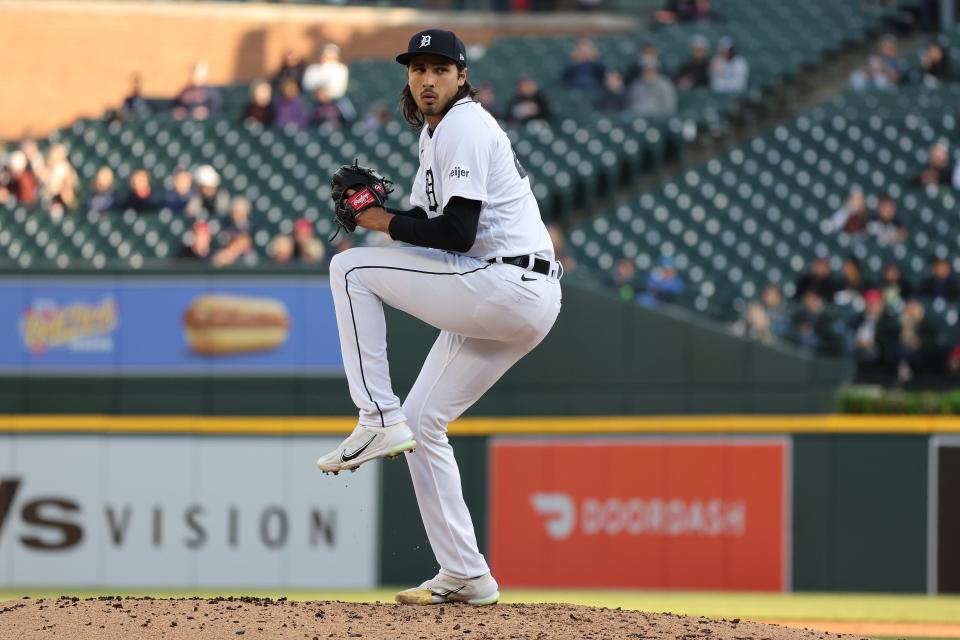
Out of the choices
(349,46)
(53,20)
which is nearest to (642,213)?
(349,46)

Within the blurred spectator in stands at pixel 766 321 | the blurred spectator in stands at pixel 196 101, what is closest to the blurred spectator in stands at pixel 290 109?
the blurred spectator in stands at pixel 196 101

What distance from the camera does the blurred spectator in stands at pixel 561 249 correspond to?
12.5 m

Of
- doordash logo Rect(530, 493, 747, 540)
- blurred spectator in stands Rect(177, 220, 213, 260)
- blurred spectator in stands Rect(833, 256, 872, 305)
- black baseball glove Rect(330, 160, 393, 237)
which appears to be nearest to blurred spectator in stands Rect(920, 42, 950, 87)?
blurred spectator in stands Rect(833, 256, 872, 305)

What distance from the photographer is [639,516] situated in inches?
480

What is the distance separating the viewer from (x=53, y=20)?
20.7 m

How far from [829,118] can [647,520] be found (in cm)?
637

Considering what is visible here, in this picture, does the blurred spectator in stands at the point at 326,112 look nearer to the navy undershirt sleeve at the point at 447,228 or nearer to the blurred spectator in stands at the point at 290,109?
the blurred spectator in stands at the point at 290,109

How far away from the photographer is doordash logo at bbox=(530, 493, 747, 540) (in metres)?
12.1

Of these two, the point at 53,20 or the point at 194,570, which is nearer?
the point at 194,570

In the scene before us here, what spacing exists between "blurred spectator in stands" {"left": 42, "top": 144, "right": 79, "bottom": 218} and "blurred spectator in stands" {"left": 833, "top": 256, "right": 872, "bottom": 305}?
22.9 ft

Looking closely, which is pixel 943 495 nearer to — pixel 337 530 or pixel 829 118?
pixel 337 530

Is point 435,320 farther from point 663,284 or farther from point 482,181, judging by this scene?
point 663,284

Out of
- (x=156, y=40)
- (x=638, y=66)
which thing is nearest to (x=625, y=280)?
(x=638, y=66)

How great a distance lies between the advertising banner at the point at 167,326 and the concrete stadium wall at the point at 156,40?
336 inches
